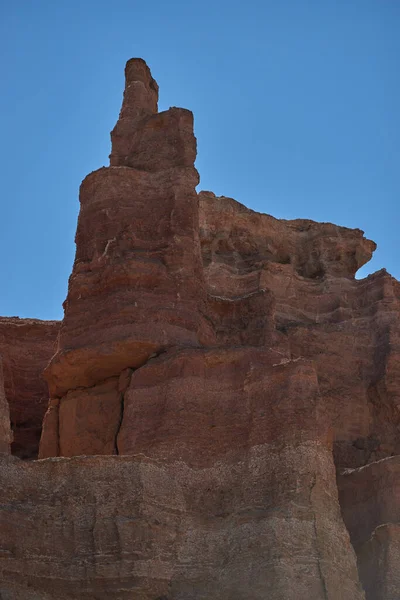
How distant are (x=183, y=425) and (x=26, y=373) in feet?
40.9

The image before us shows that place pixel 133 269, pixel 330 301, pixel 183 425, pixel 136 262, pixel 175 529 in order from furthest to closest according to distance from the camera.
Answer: pixel 330 301, pixel 136 262, pixel 133 269, pixel 183 425, pixel 175 529

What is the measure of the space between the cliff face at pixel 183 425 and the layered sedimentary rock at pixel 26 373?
0.39 ft

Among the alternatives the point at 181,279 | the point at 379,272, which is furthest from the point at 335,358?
the point at 181,279

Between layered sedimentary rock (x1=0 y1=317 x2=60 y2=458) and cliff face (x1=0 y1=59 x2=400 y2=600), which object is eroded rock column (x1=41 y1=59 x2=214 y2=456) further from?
layered sedimentary rock (x1=0 y1=317 x2=60 y2=458)

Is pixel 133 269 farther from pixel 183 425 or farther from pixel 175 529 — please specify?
pixel 175 529

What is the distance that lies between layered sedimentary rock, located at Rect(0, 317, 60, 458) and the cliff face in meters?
0.12

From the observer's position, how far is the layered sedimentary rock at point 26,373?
47.2m

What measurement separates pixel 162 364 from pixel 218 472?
12.9ft

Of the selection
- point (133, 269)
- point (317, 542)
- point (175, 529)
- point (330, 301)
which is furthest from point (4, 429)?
point (330, 301)

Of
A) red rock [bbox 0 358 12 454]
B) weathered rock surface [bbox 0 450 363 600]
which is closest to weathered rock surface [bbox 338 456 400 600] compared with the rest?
weathered rock surface [bbox 0 450 363 600]

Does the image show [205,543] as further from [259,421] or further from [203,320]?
[203,320]

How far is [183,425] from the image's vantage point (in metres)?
37.9

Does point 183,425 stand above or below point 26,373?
below

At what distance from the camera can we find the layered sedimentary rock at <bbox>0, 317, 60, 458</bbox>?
47156 millimetres
